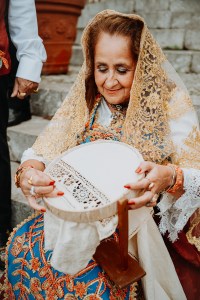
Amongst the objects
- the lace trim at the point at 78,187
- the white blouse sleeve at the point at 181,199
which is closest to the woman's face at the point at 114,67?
the white blouse sleeve at the point at 181,199

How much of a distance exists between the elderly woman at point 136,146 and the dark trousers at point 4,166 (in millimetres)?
430

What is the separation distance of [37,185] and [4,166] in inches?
31.4

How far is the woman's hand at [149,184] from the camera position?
119 cm

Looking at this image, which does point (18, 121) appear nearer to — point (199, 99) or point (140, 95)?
point (199, 99)

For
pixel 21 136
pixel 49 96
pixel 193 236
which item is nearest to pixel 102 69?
pixel 193 236

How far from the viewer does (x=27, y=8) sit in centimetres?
186

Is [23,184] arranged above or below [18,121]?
above

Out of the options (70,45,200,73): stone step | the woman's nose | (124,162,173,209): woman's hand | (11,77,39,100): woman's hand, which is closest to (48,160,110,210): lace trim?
(124,162,173,209): woman's hand

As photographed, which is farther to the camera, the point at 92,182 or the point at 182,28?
the point at 182,28

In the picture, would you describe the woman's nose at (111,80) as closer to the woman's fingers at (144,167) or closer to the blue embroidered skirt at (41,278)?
the woman's fingers at (144,167)

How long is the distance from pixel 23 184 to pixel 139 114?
557mm

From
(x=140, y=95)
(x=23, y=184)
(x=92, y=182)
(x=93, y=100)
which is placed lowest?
(x=23, y=184)

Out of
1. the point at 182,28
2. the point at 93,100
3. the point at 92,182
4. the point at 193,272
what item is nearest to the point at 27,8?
the point at 93,100

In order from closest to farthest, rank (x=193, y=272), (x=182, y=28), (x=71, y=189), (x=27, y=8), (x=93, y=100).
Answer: (x=71, y=189), (x=193, y=272), (x=93, y=100), (x=27, y=8), (x=182, y=28)
